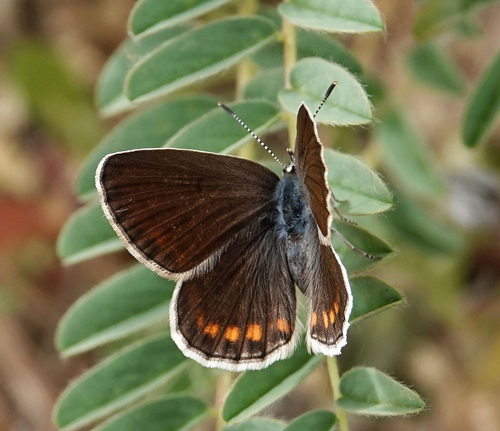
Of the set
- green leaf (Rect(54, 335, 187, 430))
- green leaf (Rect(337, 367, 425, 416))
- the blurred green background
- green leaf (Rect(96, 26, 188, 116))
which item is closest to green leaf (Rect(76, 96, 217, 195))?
green leaf (Rect(96, 26, 188, 116))

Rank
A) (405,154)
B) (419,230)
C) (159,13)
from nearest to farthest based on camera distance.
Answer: (159,13) → (405,154) → (419,230)

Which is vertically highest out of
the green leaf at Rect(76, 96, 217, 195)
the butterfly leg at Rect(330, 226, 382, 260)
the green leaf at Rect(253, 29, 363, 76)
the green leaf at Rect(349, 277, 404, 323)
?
the green leaf at Rect(253, 29, 363, 76)

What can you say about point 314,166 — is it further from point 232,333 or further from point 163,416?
point 163,416

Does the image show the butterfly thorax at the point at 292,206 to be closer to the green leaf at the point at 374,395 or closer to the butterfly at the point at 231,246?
the butterfly at the point at 231,246

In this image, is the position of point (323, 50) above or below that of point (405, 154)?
above

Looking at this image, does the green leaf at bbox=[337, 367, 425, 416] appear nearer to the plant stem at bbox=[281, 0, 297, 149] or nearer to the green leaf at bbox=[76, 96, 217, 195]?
the plant stem at bbox=[281, 0, 297, 149]

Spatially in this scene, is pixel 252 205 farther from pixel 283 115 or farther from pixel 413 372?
pixel 413 372

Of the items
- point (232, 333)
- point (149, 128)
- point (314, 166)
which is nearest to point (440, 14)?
point (149, 128)
